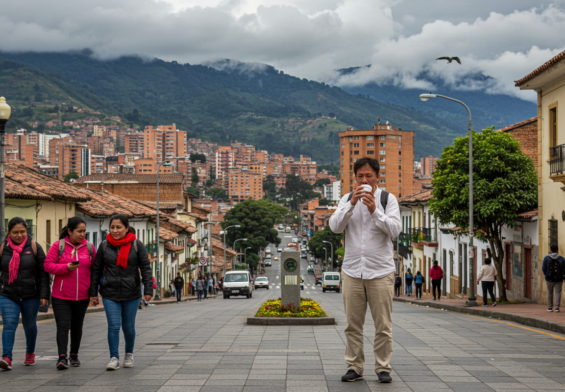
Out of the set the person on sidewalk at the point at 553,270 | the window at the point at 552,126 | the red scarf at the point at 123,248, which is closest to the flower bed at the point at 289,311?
the person on sidewalk at the point at 553,270

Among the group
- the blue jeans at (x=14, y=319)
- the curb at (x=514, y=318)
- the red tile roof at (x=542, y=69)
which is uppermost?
the red tile roof at (x=542, y=69)

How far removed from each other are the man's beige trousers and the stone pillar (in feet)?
25.9

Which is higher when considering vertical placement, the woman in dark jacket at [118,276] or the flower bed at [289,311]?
the woman in dark jacket at [118,276]

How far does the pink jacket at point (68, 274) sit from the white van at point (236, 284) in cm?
3443

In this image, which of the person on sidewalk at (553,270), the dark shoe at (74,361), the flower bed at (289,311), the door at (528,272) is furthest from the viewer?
the door at (528,272)

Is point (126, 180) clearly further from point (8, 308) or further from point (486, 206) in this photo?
point (8, 308)

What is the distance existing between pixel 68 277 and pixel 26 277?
21.5 inches

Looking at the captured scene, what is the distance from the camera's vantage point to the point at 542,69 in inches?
829

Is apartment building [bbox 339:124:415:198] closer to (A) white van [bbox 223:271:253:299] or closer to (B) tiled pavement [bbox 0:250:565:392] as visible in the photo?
(A) white van [bbox 223:271:253:299]

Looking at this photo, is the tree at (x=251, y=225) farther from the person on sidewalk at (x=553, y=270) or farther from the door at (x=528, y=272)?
the person on sidewalk at (x=553, y=270)

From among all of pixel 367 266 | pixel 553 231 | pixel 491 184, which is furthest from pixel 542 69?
pixel 367 266

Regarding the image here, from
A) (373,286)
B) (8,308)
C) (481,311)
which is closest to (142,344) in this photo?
(8,308)

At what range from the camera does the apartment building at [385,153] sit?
175 metres

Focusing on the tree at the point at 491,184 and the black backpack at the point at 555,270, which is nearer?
the black backpack at the point at 555,270
